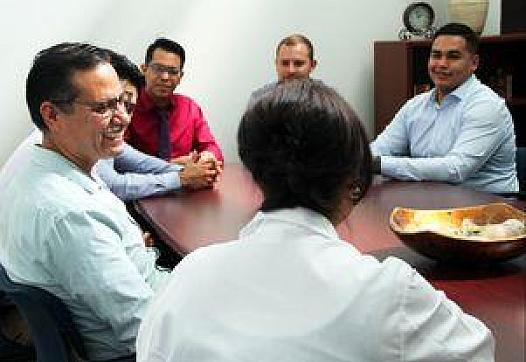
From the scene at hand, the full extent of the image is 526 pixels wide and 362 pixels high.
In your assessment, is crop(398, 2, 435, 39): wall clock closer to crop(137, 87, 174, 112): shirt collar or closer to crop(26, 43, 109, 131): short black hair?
crop(137, 87, 174, 112): shirt collar

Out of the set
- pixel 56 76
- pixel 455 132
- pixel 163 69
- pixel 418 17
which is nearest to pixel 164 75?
pixel 163 69

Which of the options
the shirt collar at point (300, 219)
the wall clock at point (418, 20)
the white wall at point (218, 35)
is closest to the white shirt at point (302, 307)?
the shirt collar at point (300, 219)

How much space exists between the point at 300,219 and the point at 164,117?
2670 millimetres

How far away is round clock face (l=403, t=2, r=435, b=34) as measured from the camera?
14.9 ft

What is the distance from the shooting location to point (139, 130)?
140 inches

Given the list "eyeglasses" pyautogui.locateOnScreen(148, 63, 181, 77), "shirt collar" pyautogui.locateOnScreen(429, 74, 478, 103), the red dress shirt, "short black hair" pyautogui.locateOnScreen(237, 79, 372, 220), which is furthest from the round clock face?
"short black hair" pyautogui.locateOnScreen(237, 79, 372, 220)

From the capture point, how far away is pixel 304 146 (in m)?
1.00

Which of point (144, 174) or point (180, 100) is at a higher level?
point (180, 100)

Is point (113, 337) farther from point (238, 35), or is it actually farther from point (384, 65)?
point (384, 65)

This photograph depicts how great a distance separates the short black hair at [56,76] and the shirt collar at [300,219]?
935 mm

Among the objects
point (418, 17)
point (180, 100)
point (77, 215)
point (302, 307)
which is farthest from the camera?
point (418, 17)

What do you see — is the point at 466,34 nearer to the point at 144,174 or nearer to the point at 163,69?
the point at 163,69

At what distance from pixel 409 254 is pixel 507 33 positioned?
315cm

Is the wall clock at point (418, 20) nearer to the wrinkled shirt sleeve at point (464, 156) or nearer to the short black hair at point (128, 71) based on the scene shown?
the wrinkled shirt sleeve at point (464, 156)
